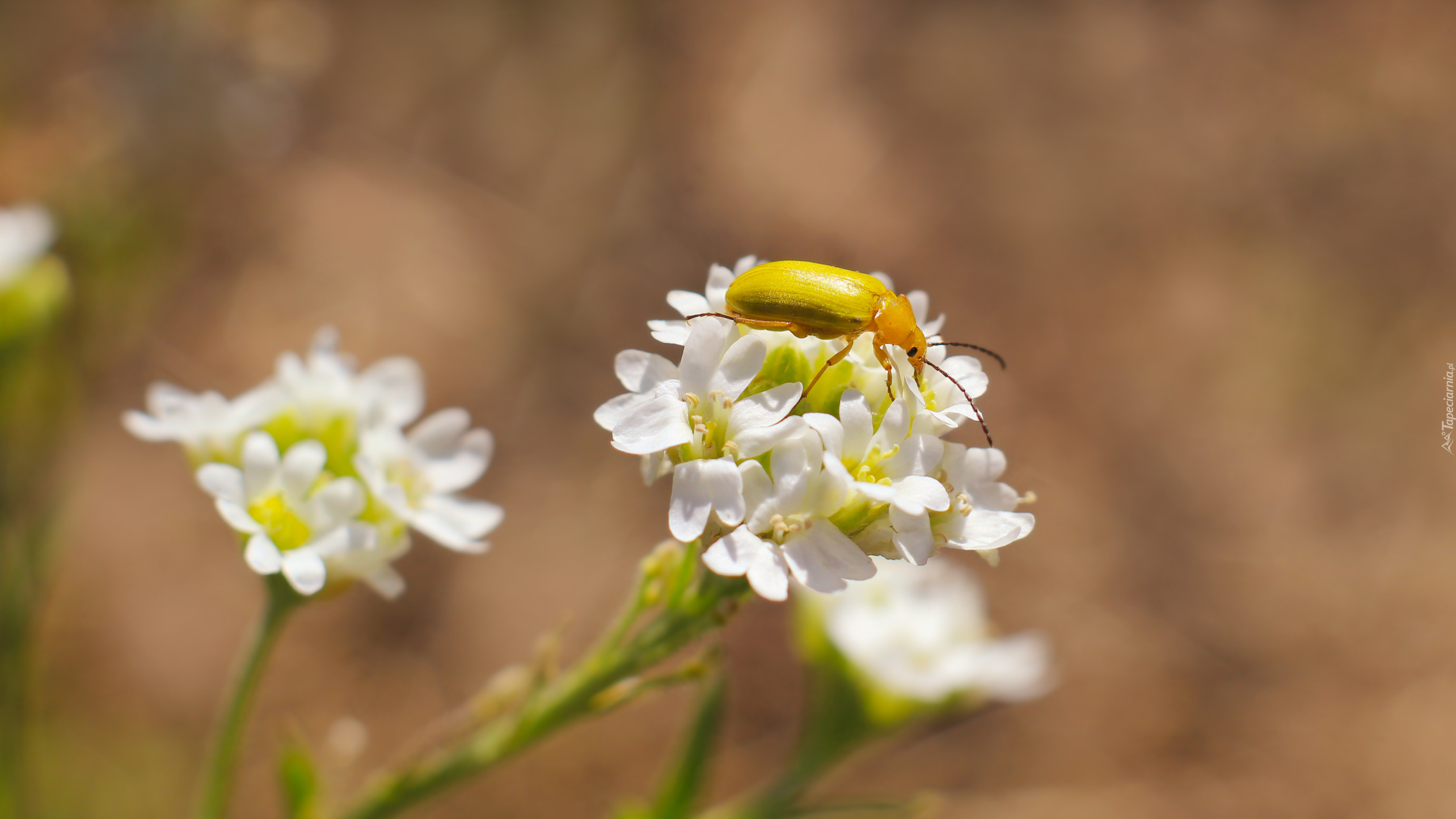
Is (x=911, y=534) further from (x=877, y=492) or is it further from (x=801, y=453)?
(x=801, y=453)

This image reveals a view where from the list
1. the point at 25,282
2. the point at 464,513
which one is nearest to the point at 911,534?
the point at 464,513

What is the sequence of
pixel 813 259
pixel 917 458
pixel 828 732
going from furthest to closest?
1. pixel 813 259
2. pixel 828 732
3. pixel 917 458

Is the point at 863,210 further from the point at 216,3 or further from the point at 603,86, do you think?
the point at 216,3

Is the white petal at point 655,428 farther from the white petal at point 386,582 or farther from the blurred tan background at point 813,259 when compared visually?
the blurred tan background at point 813,259

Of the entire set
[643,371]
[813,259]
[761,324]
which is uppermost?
[813,259]

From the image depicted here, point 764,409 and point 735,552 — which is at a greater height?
point 764,409

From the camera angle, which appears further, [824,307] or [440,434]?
[440,434]

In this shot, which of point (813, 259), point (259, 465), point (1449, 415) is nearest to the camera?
point (259, 465)
